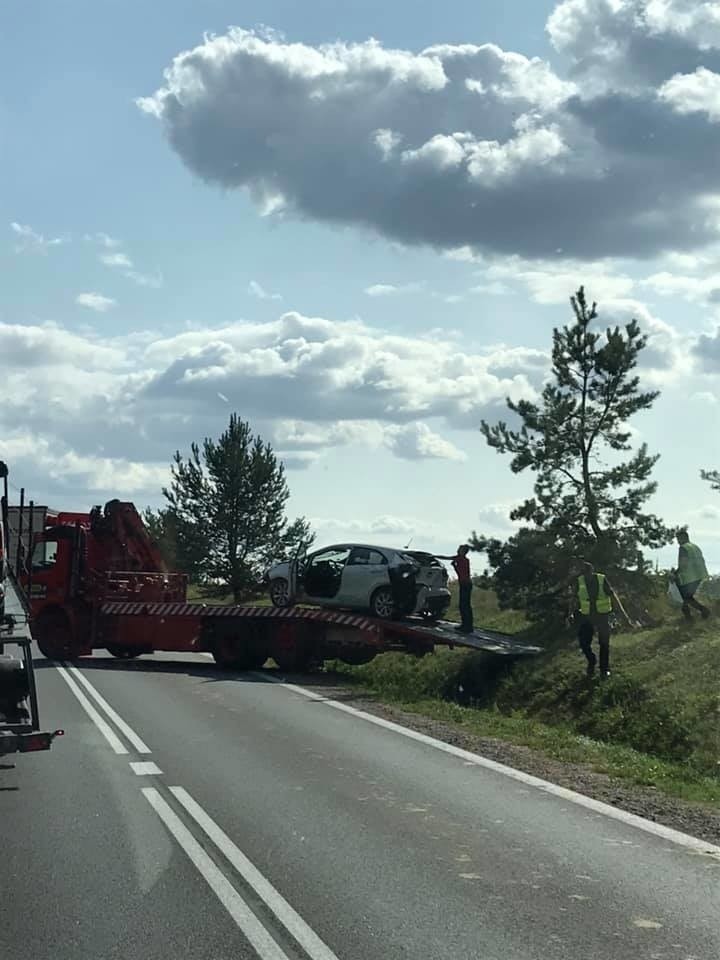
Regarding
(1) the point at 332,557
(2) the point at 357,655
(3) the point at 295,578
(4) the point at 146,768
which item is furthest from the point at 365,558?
(4) the point at 146,768

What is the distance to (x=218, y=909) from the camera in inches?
240

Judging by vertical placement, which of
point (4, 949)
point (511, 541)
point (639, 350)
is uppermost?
point (639, 350)

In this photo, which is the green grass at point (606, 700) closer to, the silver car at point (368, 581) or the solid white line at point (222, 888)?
the silver car at point (368, 581)

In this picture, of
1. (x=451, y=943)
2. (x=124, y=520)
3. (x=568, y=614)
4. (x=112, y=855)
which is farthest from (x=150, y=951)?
(x=124, y=520)

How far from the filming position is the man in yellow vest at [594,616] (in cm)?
1738

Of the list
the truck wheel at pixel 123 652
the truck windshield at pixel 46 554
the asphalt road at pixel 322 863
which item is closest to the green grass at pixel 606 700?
the asphalt road at pixel 322 863

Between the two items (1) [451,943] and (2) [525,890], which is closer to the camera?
(1) [451,943]

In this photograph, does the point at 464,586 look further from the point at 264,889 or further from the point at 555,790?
the point at 264,889

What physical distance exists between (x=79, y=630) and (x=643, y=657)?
1160 centimetres

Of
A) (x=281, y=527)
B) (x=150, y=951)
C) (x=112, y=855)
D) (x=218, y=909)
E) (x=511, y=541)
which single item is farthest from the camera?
(x=281, y=527)

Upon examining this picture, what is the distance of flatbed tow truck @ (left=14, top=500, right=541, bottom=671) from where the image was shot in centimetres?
2112

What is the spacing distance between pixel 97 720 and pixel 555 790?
6323 millimetres

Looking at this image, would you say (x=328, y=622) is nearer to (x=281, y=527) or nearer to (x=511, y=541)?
(x=511, y=541)

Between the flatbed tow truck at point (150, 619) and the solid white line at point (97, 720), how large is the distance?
149 inches
